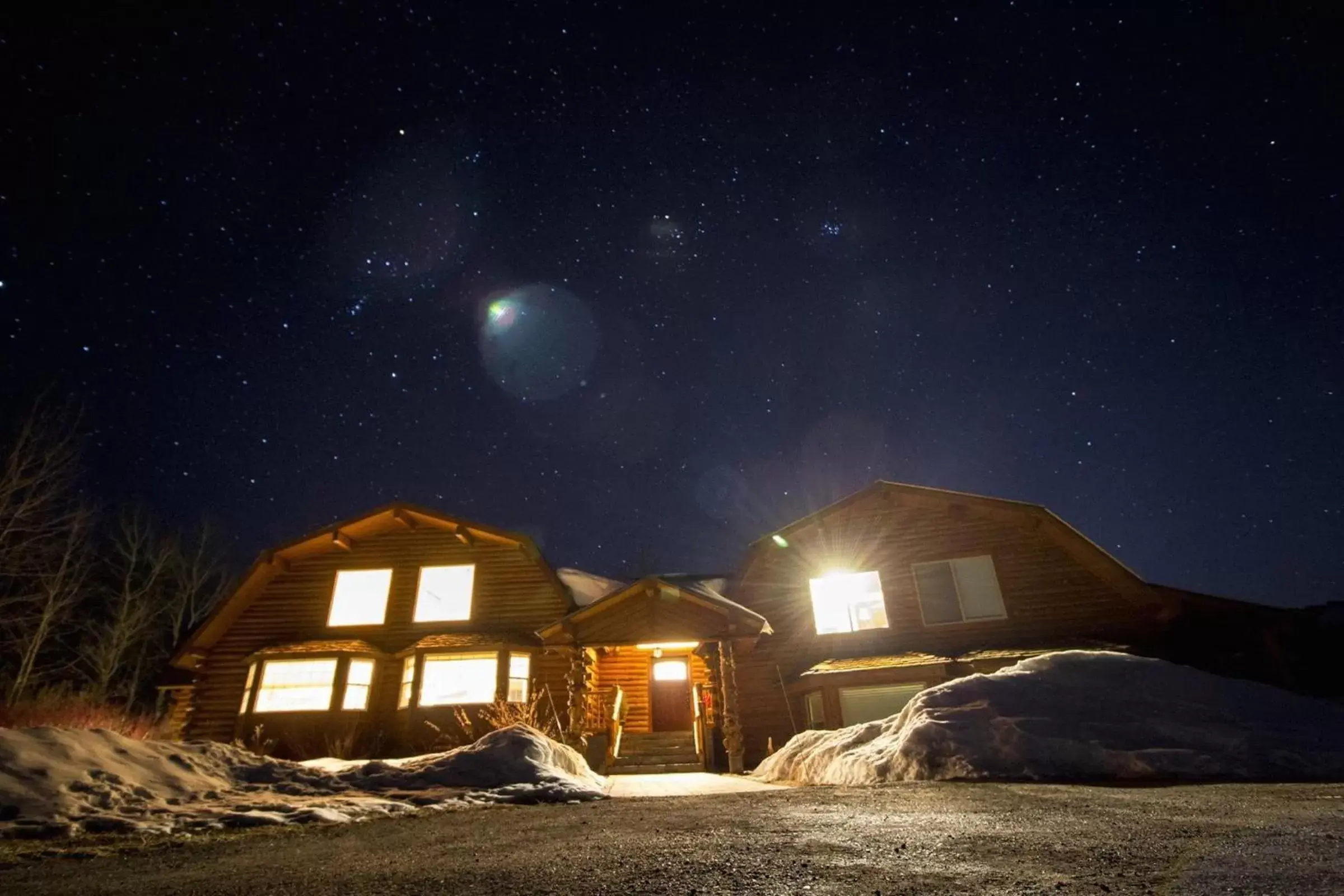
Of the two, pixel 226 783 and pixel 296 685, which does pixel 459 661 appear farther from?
pixel 226 783

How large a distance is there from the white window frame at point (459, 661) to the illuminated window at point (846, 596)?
29.8 ft

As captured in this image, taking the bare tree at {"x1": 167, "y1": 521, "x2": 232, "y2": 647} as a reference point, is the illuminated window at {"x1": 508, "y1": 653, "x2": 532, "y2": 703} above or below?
below

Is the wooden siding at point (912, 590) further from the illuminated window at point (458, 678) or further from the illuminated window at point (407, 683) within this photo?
the illuminated window at point (407, 683)

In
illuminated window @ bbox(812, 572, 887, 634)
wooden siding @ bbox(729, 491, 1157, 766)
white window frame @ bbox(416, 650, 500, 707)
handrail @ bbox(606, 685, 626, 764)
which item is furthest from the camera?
illuminated window @ bbox(812, 572, 887, 634)

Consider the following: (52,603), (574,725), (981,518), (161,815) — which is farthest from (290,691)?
(981,518)

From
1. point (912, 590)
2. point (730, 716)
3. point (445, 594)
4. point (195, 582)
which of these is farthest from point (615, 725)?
point (195, 582)

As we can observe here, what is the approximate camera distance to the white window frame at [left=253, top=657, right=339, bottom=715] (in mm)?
15422

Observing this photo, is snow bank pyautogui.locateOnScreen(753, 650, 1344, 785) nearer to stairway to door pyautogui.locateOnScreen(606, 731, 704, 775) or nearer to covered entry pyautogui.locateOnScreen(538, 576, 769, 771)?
covered entry pyautogui.locateOnScreen(538, 576, 769, 771)

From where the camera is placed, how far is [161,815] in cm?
539

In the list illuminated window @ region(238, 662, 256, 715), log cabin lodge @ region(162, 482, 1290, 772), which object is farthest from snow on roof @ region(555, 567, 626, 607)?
illuminated window @ region(238, 662, 256, 715)

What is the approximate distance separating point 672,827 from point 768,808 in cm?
130

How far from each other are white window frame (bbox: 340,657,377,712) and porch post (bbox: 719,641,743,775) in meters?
9.68

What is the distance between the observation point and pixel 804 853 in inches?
139

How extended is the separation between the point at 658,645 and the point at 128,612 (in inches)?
929
